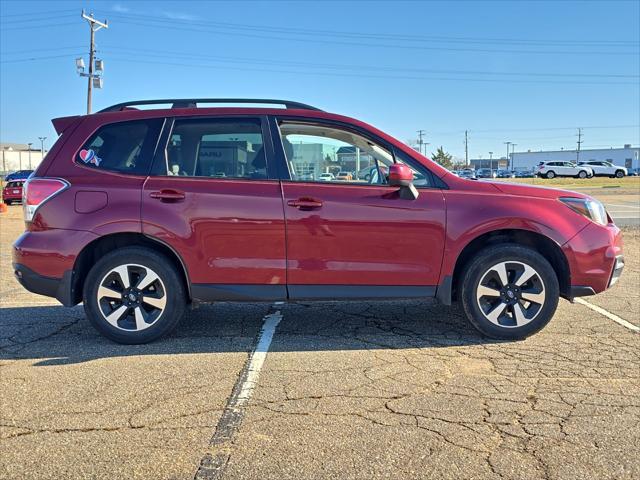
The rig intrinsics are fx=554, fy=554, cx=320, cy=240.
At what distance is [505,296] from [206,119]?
2.98 metres

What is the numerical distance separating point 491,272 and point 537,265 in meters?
0.39

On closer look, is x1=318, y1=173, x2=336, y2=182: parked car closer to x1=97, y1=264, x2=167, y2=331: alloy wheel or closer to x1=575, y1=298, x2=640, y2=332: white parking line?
x1=97, y1=264, x2=167, y2=331: alloy wheel

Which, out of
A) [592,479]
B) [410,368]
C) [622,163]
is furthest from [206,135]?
[622,163]

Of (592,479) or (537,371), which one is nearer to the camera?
(592,479)

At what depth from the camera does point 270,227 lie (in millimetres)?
4539

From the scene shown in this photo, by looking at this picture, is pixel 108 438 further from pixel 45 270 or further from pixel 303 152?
pixel 303 152

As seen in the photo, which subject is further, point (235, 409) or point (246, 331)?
point (246, 331)

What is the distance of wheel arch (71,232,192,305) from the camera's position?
4.65 metres

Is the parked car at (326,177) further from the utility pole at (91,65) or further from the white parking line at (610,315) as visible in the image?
the utility pole at (91,65)

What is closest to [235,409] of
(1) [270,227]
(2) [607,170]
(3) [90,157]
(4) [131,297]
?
(1) [270,227]

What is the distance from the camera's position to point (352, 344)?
469 cm

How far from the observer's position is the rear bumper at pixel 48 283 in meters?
4.61

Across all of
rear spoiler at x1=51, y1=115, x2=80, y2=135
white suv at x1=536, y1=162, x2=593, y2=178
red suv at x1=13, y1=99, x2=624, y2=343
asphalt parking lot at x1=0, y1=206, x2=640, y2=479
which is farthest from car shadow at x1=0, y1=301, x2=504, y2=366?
white suv at x1=536, y1=162, x2=593, y2=178

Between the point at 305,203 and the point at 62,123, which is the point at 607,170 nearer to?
the point at 305,203
